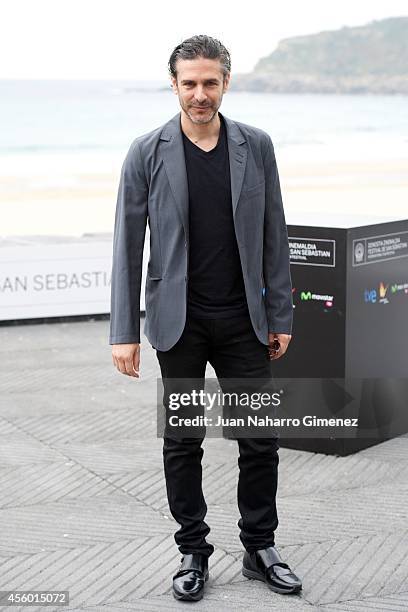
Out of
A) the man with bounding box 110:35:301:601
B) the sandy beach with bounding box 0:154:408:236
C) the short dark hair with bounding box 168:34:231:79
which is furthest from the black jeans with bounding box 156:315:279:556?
the sandy beach with bounding box 0:154:408:236

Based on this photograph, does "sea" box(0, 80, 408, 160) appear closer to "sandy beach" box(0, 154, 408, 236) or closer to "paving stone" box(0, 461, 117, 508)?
"sandy beach" box(0, 154, 408, 236)

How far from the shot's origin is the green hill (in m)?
12.5

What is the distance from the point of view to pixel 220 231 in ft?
12.4

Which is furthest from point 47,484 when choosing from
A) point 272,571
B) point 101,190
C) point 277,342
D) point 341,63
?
point 341,63

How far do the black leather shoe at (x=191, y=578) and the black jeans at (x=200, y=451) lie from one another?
0.11 feet

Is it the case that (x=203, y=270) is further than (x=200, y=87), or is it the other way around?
(x=203, y=270)

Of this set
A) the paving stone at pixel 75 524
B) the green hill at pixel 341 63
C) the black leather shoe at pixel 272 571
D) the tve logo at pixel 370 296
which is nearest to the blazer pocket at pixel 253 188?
the black leather shoe at pixel 272 571

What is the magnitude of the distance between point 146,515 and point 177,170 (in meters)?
1.79

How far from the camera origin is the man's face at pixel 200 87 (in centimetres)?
361

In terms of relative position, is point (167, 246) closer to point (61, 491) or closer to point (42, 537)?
point (42, 537)

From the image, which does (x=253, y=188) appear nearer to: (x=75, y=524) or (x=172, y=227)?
(x=172, y=227)

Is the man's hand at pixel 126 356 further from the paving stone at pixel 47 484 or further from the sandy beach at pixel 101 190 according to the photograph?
the sandy beach at pixel 101 190

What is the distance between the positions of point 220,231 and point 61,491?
6.36 feet

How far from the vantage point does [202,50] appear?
362 centimetres
